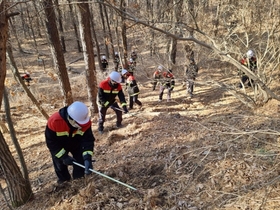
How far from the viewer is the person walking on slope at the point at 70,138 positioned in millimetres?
3746

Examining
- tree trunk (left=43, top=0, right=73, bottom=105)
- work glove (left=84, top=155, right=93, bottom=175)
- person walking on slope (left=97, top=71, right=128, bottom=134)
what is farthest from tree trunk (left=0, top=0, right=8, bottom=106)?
tree trunk (left=43, top=0, right=73, bottom=105)

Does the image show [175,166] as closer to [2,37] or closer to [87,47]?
[2,37]

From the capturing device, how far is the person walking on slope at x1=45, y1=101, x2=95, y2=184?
147 inches

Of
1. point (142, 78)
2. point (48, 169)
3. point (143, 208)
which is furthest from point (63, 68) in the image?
point (142, 78)

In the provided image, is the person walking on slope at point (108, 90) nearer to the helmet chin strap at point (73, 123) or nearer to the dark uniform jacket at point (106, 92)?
the dark uniform jacket at point (106, 92)

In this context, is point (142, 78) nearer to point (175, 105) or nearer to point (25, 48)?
point (175, 105)

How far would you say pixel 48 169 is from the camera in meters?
5.83

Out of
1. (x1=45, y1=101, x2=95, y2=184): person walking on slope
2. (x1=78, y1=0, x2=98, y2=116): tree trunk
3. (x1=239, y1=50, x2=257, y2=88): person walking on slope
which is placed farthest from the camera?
(x1=78, y1=0, x2=98, y2=116): tree trunk

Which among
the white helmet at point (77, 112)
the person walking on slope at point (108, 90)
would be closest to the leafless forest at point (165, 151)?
the person walking on slope at point (108, 90)

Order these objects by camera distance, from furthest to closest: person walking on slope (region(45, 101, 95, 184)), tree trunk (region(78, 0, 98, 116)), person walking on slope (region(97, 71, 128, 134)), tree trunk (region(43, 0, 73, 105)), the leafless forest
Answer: tree trunk (region(78, 0, 98, 116))
tree trunk (region(43, 0, 73, 105))
person walking on slope (region(97, 71, 128, 134))
person walking on slope (region(45, 101, 95, 184))
the leafless forest

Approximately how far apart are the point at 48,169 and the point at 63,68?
3.34 metres

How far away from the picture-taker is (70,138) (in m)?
4.11

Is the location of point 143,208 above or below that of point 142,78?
above

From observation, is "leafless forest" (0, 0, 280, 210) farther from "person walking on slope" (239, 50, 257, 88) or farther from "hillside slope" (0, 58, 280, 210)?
"person walking on slope" (239, 50, 257, 88)
